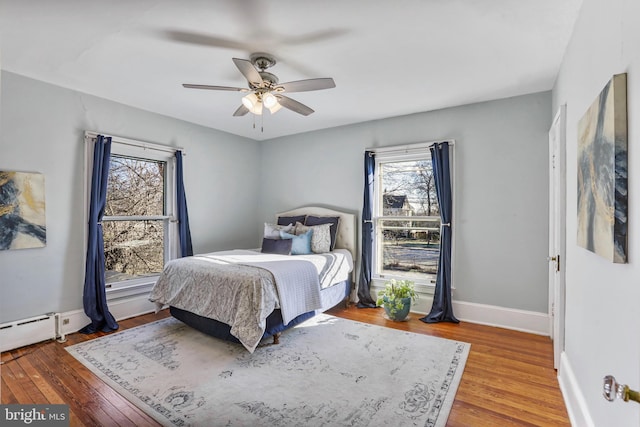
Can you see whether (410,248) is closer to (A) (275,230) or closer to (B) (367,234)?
(B) (367,234)

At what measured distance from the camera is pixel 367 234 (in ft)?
14.1

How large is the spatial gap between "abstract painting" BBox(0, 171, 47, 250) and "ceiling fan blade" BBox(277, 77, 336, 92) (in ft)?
8.55

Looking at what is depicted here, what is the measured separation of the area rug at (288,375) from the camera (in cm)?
200

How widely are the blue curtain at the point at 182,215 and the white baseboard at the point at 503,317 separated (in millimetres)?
3501

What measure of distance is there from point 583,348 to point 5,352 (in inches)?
176

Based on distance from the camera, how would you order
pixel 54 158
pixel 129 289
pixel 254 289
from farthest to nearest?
1. pixel 129 289
2. pixel 54 158
3. pixel 254 289

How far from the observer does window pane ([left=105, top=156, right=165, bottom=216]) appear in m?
3.76

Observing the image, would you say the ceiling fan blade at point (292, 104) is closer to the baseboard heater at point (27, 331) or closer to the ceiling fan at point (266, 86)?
the ceiling fan at point (266, 86)

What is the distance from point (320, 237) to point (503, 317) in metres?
2.32

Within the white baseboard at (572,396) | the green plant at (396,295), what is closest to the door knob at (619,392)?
the white baseboard at (572,396)

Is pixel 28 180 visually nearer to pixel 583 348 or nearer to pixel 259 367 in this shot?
pixel 259 367

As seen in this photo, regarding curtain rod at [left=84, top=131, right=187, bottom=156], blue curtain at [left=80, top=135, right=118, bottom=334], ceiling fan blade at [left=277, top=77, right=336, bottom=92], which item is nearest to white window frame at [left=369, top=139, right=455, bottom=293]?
ceiling fan blade at [left=277, top=77, right=336, bottom=92]

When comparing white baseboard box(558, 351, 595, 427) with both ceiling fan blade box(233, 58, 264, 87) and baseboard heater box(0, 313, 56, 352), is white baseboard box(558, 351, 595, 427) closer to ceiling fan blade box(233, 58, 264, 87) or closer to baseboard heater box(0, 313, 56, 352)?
ceiling fan blade box(233, 58, 264, 87)

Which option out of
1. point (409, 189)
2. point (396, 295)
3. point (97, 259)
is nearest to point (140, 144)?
point (97, 259)
